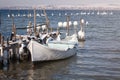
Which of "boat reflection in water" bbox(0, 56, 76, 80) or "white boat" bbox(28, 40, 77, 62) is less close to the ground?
"white boat" bbox(28, 40, 77, 62)

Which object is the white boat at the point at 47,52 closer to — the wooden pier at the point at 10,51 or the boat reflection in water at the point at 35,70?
the boat reflection in water at the point at 35,70

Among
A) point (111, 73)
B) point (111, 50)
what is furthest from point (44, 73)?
point (111, 50)

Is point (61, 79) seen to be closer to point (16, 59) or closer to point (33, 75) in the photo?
point (33, 75)

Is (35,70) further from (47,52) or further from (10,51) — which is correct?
(10,51)

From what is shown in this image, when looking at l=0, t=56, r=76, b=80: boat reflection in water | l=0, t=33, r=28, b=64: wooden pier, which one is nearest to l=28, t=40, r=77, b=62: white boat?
l=0, t=56, r=76, b=80: boat reflection in water

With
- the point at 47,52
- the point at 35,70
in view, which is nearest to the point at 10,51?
the point at 47,52

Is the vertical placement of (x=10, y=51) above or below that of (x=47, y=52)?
above

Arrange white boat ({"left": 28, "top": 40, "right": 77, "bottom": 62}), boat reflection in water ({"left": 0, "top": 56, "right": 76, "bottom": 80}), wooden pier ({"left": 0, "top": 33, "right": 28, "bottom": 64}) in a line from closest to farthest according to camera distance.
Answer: boat reflection in water ({"left": 0, "top": 56, "right": 76, "bottom": 80})
wooden pier ({"left": 0, "top": 33, "right": 28, "bottom": 64})
white boat ({"left": 28, "top": 40, "right": 77, "bottom": 62})

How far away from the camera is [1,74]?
3152cm

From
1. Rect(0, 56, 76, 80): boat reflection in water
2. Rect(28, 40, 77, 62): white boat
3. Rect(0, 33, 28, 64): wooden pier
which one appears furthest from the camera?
Rect(28, 40, 77, 62): white boat

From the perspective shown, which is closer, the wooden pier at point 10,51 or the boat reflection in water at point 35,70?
the boat reflection in water at point 35,70

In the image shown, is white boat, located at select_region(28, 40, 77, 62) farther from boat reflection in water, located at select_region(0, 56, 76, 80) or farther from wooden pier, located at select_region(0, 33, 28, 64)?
wooden pier, located at select_region(0, 33, 28, 64)

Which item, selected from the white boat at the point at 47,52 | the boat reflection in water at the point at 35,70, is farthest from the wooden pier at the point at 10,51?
the white boat at the point at 47,52

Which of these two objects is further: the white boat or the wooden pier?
the white boat
